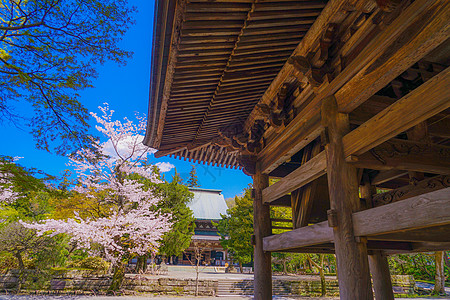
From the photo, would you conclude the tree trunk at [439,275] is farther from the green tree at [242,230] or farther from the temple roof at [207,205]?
the temple roof at [207,205]

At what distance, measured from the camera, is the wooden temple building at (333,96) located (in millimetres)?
2156

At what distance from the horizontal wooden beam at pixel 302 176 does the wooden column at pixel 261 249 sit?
32cm

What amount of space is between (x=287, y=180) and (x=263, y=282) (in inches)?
67.2

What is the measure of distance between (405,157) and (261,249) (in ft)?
8.19

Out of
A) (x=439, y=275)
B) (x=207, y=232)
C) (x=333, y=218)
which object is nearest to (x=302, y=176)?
(x=333, y=218)

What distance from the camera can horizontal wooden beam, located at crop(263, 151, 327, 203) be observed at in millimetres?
3160

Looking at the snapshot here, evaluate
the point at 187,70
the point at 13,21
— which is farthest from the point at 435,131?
the point at 13,21

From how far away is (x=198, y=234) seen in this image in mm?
26891

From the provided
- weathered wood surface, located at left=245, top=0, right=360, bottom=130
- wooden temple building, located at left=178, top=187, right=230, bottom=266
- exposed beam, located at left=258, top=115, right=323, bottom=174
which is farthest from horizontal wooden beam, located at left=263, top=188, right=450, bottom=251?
wooden temple building, located at left=178, top=187, right=230, bottom=266

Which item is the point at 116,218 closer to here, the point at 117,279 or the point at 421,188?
the point at 117,279

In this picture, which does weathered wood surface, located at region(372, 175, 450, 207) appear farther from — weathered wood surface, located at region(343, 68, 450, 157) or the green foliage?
the green foliage

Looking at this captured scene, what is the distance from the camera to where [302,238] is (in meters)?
3.37

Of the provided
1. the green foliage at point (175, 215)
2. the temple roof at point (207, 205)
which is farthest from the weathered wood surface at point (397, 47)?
the temple roof at point (207, 205)

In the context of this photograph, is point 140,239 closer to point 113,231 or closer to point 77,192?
point 113,231
